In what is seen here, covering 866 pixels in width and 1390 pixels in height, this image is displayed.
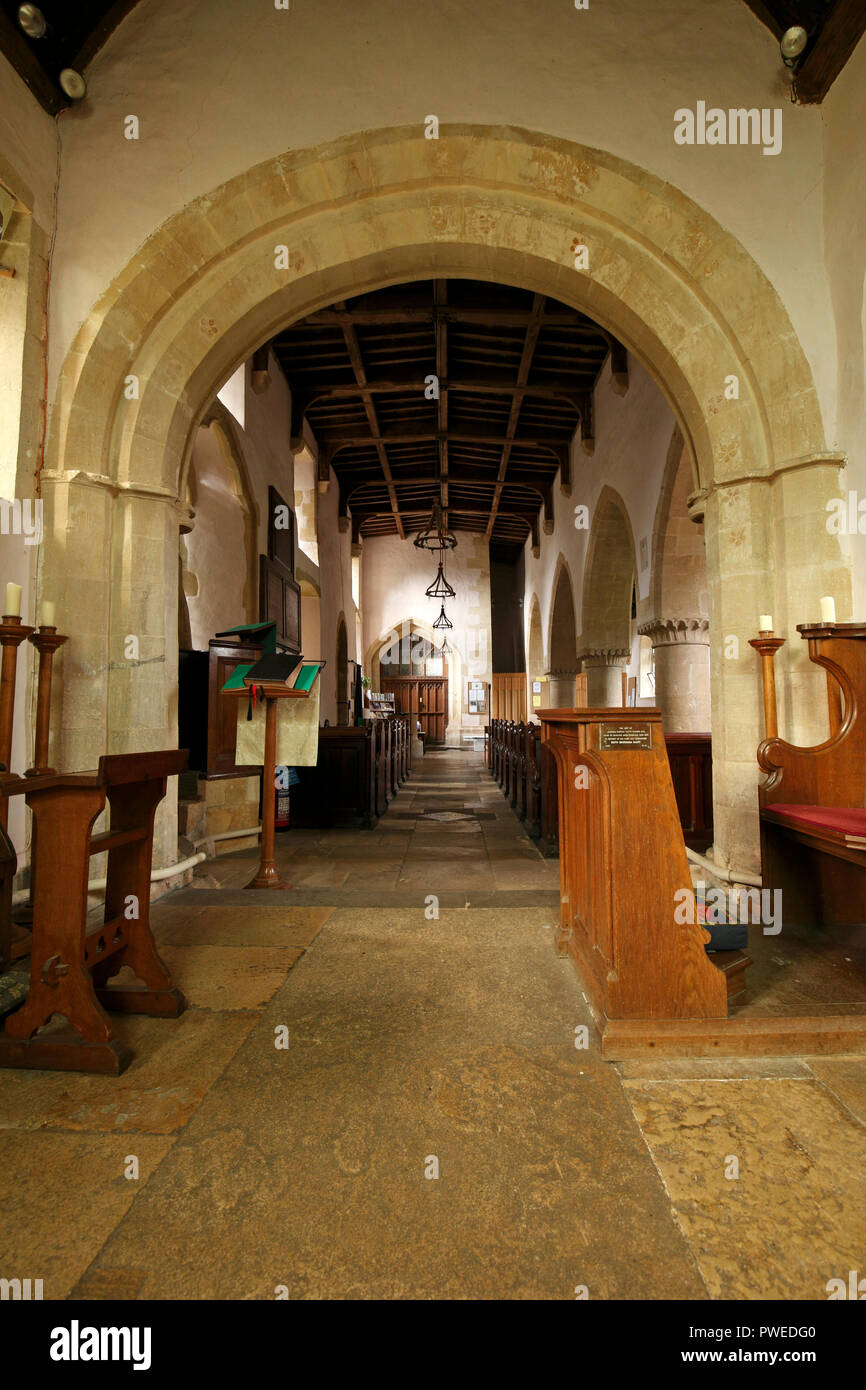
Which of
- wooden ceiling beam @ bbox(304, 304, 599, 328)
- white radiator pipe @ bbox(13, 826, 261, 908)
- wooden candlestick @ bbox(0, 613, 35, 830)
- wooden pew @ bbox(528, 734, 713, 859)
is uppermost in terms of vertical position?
wooden ceiling beam @ bbox(304, 304, 599, 328)

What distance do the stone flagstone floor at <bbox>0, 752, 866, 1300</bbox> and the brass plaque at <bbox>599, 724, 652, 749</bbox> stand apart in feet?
2.92

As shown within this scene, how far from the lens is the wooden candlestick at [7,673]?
253cm

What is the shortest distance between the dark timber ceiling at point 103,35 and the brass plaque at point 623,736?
3.69 m

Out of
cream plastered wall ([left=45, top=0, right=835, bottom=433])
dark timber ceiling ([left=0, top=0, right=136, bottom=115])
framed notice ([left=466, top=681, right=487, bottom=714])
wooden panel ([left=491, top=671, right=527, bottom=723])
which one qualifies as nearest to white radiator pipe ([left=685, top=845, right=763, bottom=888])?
cream plastered wall ([left=45, top=0, right=835, bottom=433])

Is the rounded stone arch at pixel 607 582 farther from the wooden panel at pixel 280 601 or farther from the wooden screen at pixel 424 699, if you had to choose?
the wooden screen at pixel 424 699

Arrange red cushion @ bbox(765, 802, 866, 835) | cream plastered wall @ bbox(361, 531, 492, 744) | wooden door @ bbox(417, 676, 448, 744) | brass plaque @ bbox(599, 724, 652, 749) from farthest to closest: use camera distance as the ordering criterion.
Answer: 1. wooden door @ bbox(417, 676, 448, 744)
2. cream plastered wall @ bbox(361, 531, 492, 744)
3. red cushion @ bbox(765, 802, 866, 835)
4. brass plaque @ bbox(599, 724, 652, 749)

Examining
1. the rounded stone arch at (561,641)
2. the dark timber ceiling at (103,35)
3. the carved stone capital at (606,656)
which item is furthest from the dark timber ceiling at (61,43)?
the rounded stone arch at (561,641)

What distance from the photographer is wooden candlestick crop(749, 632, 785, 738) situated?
3.07 meters

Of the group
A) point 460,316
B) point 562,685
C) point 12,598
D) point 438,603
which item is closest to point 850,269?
point 12,598

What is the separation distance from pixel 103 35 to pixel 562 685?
9835 mm

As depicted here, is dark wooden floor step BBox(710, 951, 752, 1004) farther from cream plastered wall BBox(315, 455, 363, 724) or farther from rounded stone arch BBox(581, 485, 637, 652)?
cream plastered wall BBox(315, 455, 363, 724)

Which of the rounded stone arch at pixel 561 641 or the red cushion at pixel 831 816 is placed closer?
the red cushion at pixel 831 816

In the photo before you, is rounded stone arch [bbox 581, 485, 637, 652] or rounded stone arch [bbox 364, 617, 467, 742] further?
rounded stone arch [bbox 364, 617, 467, 742]

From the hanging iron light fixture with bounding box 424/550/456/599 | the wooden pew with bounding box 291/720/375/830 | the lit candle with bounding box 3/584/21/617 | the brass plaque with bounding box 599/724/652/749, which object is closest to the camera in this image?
the brass plaque with bounding box 599/724/652/749
